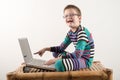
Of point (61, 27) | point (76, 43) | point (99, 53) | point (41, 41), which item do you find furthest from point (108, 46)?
point (76, 43)

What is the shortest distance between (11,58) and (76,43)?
Result: 2.33 feet

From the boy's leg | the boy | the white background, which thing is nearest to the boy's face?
the boy

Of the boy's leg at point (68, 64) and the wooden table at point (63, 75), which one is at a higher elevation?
the boy's leg at point (68, 64)

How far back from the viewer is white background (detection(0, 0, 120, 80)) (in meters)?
1.59

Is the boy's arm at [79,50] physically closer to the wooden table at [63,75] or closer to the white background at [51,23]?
the wooden table at [63,75]

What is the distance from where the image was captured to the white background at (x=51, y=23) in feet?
5.20

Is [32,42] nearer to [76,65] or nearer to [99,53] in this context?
[99,53]

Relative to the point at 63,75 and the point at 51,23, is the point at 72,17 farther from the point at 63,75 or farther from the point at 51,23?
the point at 51,23

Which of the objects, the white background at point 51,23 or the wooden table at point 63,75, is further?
the white background at point 51,23

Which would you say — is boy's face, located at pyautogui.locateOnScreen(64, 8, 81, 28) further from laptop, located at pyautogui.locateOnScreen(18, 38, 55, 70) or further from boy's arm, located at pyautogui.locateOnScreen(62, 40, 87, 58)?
laptop, located at pyautogui.locateOnScreen(18, 38, 55, 70)

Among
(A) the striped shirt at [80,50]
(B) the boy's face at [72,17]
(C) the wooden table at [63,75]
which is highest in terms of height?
(B) the boy's face at [72,17]

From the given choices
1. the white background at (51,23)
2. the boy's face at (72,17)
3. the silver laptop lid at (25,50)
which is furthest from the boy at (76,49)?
the white background at (51,23)

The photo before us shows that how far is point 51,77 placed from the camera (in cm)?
93

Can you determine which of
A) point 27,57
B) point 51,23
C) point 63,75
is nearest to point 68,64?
point 63,75
